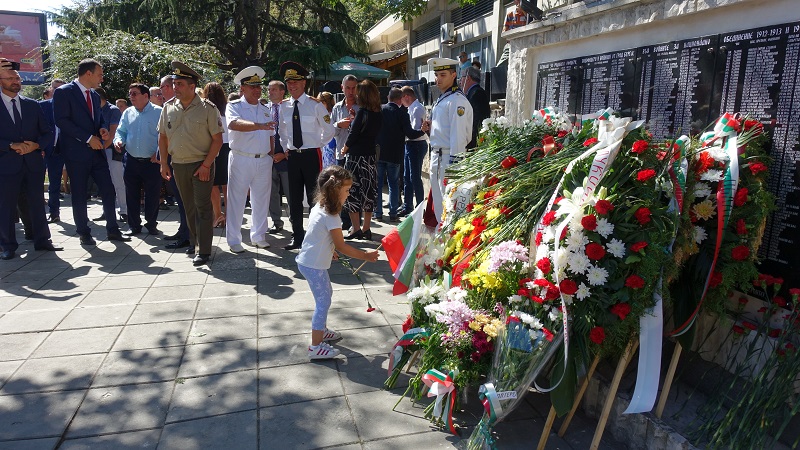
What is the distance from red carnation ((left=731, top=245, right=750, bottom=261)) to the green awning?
16018 millimetres

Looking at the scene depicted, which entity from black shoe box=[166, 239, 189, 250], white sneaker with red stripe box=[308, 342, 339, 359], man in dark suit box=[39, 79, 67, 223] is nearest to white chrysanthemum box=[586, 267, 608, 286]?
white sneaker with red stripe box=[308, 342, 339, 359]

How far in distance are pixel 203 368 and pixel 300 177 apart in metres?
3.36

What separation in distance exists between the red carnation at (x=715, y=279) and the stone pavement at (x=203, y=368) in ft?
3.22

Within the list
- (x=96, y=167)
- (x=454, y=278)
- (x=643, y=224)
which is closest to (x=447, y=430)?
(x=454, y=278)

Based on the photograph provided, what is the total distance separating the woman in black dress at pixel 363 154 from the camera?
22.6ft

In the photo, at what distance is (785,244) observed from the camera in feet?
9.71

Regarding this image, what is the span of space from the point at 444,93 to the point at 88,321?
3.99 metres

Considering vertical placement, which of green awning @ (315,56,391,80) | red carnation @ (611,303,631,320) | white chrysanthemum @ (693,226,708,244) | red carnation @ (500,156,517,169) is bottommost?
red carnation @ (611,303,631,320)

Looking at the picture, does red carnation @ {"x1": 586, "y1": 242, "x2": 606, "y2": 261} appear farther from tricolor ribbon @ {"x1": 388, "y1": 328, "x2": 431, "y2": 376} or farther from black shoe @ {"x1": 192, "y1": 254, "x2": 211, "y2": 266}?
black shoe @ {"x1": 192, "y1": 254, "x2": 211, "y2": 266}

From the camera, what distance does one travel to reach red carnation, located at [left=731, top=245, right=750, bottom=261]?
274cm

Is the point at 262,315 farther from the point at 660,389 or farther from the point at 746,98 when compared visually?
the point at 746,98

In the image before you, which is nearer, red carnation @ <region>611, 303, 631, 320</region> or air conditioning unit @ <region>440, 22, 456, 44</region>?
red carnation @ <region>611, 303, 631, 320</region>

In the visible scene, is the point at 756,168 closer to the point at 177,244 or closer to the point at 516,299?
the point at 516,299

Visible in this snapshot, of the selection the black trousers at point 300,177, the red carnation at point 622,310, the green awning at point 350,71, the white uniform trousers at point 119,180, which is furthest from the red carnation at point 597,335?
the green awning at point 350,71
